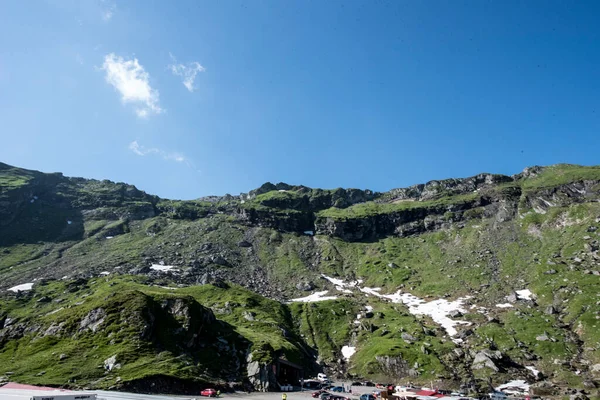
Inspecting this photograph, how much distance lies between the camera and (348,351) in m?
122

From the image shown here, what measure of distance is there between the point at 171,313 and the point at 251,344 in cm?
2020

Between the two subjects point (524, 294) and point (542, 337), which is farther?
point (524, 294)

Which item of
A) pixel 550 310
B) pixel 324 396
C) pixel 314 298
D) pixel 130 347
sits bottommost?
pixel 324 396

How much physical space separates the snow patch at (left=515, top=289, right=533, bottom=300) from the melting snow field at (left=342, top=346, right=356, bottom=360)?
63.0m

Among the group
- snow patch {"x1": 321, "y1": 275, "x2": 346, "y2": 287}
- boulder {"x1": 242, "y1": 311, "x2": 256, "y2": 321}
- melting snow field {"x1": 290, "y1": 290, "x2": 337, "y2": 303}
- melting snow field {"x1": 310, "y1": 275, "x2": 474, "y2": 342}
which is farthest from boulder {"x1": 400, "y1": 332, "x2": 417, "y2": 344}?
snow patch {"x1": 321, "y1": 275, "x2": 346, "y2": 287}

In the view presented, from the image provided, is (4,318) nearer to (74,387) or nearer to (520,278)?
(74,387)

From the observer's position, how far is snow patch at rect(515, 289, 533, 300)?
Answer: 432ft

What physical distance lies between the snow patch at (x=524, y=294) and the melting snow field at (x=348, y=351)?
207ft

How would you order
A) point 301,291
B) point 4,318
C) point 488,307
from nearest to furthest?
point 4,318 → point 488,307 → point 301,291

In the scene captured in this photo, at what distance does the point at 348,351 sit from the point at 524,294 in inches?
2677

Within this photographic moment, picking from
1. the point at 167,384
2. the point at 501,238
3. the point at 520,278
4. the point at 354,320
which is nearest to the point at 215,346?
the point at 167,384

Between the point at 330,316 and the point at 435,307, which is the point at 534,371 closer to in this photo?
the point at 435,307

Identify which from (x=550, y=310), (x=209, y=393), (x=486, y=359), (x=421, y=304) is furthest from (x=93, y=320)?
(x=550, y=310)

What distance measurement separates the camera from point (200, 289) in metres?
146
